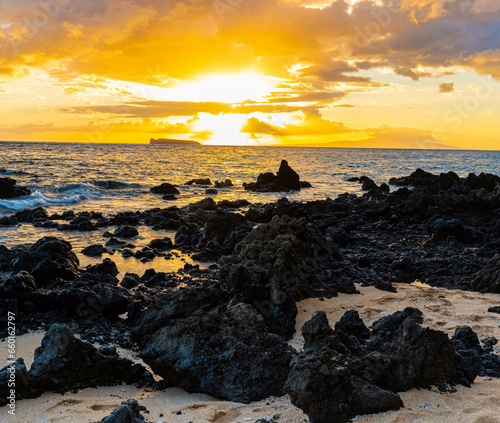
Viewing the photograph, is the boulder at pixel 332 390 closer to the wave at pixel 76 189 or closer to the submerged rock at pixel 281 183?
the wave at pixel 76 189

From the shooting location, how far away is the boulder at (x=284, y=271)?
8.91m

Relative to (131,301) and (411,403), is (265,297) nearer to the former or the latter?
(131,301)

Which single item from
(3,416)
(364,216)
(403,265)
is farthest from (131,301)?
(364,216)

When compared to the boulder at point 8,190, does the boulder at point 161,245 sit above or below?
below

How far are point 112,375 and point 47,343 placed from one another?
1.11 meters

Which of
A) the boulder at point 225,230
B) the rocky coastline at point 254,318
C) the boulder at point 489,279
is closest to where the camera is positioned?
the rocky coastline at point 254,318

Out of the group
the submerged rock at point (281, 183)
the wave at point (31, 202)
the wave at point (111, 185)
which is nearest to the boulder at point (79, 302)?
the wave at point (31, 202)

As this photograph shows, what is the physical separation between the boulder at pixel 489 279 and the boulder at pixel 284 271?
333 centimetres

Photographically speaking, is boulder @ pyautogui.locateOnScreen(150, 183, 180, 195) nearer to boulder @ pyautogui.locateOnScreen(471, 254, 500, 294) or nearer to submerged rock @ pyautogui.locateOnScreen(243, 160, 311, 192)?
submerged rock @ pyautogui.locateOnScreen(243, 160, 311, 192)

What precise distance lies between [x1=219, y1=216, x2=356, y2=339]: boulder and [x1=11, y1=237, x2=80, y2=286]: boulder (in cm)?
433

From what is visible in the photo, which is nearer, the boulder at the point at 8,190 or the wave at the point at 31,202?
the wave at the point at 31,202

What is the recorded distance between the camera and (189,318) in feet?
23.0

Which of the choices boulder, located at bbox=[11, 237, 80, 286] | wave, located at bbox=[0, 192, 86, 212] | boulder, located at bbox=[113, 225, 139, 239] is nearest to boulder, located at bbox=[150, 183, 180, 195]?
wave, located at bbox=[0, 192, 86, 212]

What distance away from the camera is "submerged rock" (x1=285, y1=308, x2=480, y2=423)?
5.13 m
